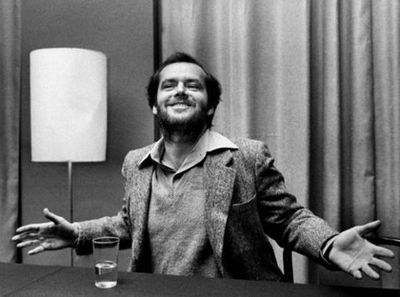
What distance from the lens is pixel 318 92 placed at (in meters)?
2.08

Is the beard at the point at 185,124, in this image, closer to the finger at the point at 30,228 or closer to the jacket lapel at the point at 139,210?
the jacket lapel at the point at 139,210

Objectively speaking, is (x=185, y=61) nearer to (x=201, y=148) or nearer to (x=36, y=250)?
(x=201, y=148)

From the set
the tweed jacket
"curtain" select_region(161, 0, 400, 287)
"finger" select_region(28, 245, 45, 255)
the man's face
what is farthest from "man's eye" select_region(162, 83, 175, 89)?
"finger" select_region(28, 245, 45, 255)

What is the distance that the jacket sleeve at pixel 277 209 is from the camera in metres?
1.41

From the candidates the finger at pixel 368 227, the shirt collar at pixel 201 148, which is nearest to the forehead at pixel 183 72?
the shirt collar at pixel 201 148

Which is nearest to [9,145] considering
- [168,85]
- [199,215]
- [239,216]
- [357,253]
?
[168,85]

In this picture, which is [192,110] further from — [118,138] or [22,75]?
[22,75]

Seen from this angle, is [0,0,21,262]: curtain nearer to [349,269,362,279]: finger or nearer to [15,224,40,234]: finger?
[15,224,40,234]: finger

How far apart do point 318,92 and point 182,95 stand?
0.77 m

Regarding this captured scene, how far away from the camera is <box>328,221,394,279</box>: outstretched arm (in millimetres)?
1040

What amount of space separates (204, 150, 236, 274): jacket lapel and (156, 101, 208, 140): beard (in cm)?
19

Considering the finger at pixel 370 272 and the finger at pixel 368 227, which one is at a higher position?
the finger at pixel 368 227

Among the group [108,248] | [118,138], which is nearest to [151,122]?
[118,138]

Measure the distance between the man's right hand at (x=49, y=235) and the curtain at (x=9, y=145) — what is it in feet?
3.70
